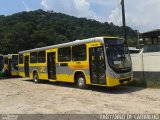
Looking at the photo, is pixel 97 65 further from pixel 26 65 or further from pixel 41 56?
pixel 26 65

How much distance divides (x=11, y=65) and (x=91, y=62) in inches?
687

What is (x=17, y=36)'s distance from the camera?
213 feet

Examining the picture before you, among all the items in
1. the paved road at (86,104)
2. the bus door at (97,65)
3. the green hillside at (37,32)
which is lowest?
the paved road at (86,104)

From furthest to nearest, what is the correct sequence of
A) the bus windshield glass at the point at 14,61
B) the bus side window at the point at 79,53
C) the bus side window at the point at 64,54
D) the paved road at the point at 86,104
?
1. the bus windshield glass at the point at 14,61
2. the bus side window at the point at 64,54
3. the bus side window at the point at 79,53
4. the paved road at the point at 86,104

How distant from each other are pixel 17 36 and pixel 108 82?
52.2 meters

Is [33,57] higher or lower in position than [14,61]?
higher

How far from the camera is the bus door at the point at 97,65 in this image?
51.6 feet

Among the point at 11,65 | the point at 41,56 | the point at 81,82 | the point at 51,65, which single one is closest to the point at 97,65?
the point at 81,82

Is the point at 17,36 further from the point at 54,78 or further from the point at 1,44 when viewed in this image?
the point at 54,78

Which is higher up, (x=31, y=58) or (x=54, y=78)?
(x=31, y=58)

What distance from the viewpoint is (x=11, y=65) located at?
32.1 m

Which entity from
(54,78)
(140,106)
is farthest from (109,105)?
(54,78)

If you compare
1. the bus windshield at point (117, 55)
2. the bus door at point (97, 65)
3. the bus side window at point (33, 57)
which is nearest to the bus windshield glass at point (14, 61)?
the bus side window at point (33, 57)

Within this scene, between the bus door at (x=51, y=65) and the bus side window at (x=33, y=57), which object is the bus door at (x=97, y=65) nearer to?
→ the bus door at (x=51, y=65)
